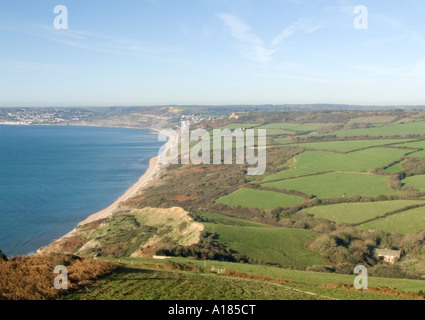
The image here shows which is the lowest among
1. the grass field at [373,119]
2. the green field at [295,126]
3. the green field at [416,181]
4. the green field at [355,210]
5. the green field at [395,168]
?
the green field at [355,210]

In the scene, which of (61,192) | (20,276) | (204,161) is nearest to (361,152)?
(204,161)

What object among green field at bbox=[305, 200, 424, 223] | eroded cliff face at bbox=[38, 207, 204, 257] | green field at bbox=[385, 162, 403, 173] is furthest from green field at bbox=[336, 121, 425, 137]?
eroded cliff face at bbox=[38, 207, 204, 257]

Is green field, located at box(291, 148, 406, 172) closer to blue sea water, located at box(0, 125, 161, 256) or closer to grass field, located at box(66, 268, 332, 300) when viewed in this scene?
blue sea water, located at box(0, 125, 161, 256)

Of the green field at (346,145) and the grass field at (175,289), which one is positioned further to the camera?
the green field at (346,145)

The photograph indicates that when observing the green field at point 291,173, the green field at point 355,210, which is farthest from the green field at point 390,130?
the green field at point 355,210

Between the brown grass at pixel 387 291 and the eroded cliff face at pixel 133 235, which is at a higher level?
the brown grass at pixel 387 291

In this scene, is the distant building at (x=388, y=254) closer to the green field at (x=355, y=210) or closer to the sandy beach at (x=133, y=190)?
the green field at (x=355, y=210)
